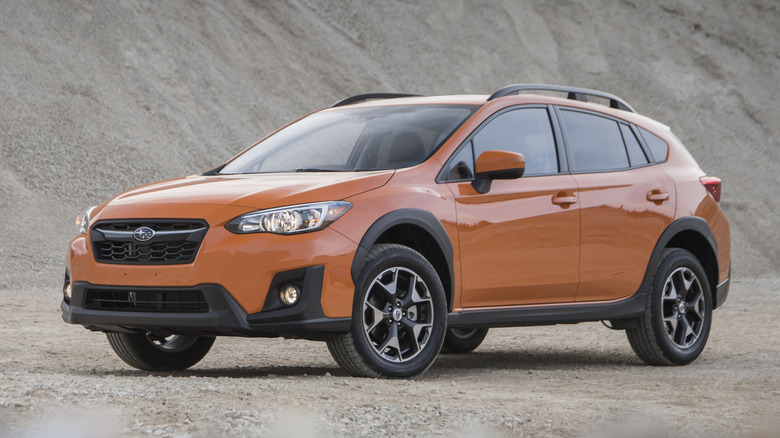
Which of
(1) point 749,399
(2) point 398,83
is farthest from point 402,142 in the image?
(2) point 398,83

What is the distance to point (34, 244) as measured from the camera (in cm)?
1786

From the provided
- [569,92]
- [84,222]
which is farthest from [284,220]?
[569,92]

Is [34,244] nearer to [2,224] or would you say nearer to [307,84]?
[2,224]

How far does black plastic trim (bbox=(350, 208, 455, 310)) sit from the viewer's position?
648cm

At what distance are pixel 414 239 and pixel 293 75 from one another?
2048 cm

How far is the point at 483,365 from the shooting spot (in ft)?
29.2

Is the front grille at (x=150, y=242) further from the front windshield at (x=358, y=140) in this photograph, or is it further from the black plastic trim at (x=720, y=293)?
the black plastic trim at (x=720, y=293)

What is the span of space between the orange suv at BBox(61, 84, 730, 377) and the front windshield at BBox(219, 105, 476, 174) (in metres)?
0.02

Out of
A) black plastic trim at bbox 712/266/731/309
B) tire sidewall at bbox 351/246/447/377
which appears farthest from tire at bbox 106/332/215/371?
black plastic trim at bbox 712/266/731/309

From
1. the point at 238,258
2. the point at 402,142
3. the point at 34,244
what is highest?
A: the point at 402,142

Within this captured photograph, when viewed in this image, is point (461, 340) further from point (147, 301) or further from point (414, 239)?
point (147, 301)

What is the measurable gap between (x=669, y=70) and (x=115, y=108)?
1664 centimetres

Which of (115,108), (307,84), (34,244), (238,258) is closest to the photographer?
(238,258)

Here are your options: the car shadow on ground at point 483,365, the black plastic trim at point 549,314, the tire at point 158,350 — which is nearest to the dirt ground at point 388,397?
the car shadow on ground at point 483,365
